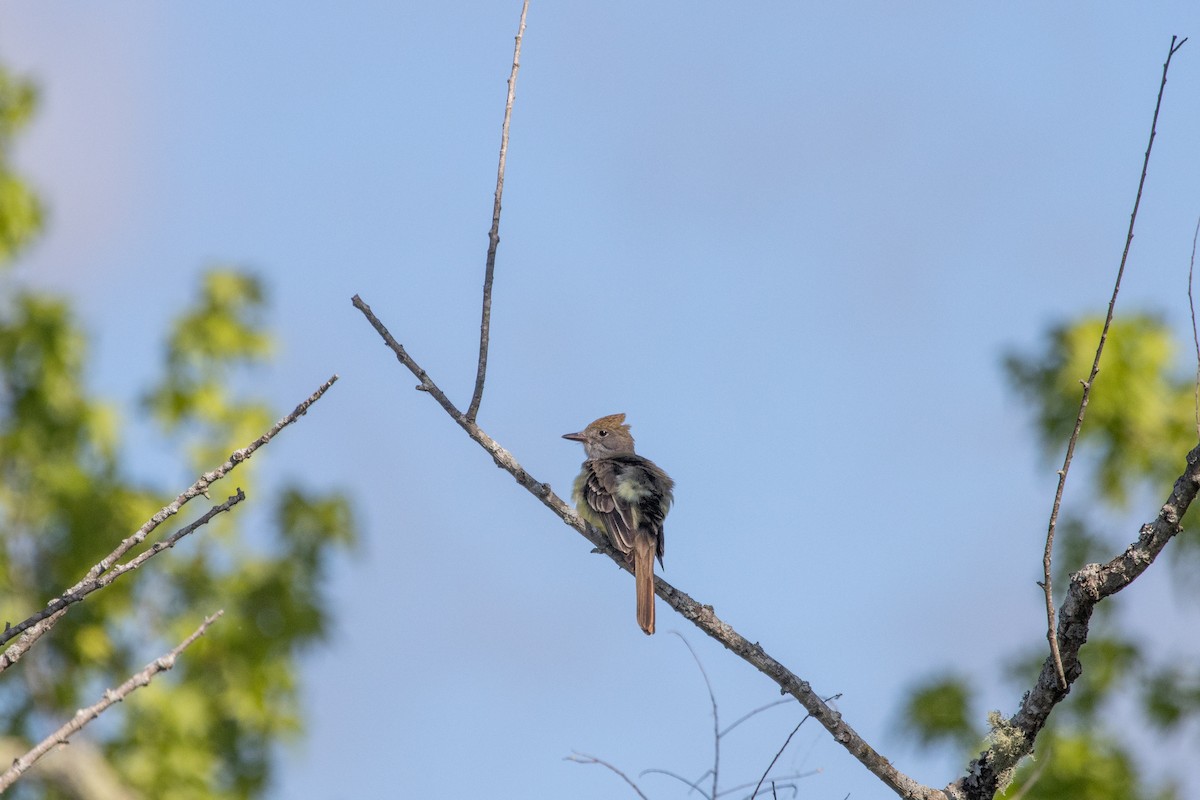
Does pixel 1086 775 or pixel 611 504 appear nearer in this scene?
pixel 611 504

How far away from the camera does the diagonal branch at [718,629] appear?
4.46 metres

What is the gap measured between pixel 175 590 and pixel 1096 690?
11.4 m

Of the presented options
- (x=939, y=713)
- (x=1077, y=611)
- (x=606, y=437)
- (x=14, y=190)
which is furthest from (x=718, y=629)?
(x=14, y=190)

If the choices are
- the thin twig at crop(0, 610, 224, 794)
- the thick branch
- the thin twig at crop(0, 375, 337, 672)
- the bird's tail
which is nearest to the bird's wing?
the bird's tail

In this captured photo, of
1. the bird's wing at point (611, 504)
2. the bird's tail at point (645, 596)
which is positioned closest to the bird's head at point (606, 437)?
the bird's wing at point (611, 504)

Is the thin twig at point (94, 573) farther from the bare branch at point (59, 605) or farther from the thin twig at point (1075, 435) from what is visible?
the thin twig at point (1075, 435)

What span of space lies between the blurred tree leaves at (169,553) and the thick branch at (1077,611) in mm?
13907

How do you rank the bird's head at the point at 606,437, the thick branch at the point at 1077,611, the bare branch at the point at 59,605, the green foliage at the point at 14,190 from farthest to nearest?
1. the green foliage at the point at 14,190
2. the bird's head at the point at 606,437
3. the thick branch at the point at 1077,611
4. the bare branch at the point at 59,605

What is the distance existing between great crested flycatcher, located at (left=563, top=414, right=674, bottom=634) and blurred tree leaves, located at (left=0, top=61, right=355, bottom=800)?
971 centimetres

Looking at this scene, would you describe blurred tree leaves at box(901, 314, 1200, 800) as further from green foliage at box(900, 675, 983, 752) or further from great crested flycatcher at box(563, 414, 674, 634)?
great crested flycatcher at box(563, 414, 674, 634)

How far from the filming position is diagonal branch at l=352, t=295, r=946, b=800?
14.6 feet

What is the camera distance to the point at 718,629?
198 inches

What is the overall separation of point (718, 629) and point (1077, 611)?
129 centimetres

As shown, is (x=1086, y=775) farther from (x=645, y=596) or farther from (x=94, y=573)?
(x=94, y=573)
